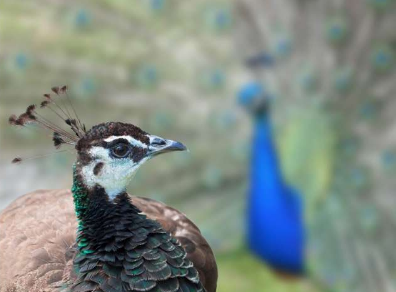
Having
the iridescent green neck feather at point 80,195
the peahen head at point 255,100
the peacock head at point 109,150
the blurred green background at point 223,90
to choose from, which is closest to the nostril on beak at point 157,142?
the peacock head at point 109,150

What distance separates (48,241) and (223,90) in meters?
1.21

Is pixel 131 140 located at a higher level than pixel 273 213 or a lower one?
higher

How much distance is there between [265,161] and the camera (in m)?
1.87

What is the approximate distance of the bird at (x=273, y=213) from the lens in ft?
6.17

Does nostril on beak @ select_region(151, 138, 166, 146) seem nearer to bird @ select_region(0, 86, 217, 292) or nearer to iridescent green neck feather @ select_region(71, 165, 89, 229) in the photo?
bird @ select_region(0, 86, 217, 292)

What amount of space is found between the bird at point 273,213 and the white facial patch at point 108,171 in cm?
97

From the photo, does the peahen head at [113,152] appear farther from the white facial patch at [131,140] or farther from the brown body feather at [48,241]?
the brown body feather at [48,241]

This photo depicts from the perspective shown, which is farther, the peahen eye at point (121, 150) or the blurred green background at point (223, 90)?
the blurred green background at point (223, 90)

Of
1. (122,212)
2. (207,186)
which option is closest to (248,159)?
(207,186)

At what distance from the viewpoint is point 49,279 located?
942mm

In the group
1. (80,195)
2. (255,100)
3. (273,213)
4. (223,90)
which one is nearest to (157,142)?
(80,195)

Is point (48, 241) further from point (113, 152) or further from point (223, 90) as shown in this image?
point (223, 90)

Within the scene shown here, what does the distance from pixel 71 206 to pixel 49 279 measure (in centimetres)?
20

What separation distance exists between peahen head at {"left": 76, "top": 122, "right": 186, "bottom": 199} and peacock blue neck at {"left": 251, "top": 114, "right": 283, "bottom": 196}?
94 centimetres
